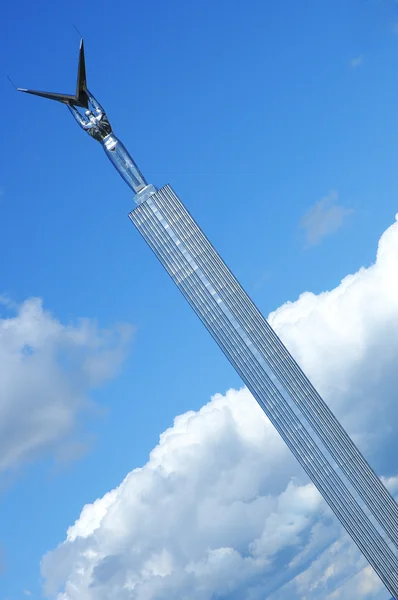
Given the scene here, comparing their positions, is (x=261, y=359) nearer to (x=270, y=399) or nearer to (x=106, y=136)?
(x=270, y=399)

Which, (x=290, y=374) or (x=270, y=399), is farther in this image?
(x=270, y=399)

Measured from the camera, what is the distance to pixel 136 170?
95.3 m

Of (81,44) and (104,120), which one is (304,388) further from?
(81,44)

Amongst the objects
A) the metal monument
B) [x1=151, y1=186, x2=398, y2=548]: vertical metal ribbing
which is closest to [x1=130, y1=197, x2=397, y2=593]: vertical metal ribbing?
the metal monument

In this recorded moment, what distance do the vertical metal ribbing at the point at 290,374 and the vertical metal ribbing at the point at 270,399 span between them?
1.19 metres

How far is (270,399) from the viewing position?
93.1 metres

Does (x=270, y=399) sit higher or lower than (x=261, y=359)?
lower

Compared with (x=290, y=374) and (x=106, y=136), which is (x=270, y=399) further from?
(x=106, y=136)

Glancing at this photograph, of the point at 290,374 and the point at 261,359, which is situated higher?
the point at 261,359

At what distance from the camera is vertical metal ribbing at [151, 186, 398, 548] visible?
91.3 metres

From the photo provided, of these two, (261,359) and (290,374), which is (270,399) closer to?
(290,374)

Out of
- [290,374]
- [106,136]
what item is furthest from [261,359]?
[106,136]

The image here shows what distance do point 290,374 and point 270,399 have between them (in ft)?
10.3

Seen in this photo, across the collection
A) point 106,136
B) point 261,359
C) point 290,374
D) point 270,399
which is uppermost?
point 106,136
